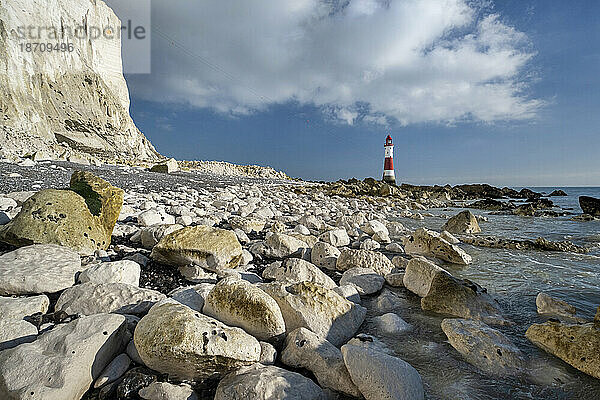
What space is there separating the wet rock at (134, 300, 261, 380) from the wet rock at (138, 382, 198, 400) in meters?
0.09

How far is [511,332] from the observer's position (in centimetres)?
259

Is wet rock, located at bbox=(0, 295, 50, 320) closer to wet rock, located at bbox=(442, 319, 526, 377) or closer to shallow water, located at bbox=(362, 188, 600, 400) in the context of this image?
shallow water, located at bbox=(362, 188, 600, 400)

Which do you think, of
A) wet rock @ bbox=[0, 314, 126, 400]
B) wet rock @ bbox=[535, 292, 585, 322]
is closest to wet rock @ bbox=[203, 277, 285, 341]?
wet rock @ bbox=[0, 314, 126, 400]

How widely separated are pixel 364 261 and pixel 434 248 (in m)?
1.94

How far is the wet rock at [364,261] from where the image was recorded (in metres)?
3.72

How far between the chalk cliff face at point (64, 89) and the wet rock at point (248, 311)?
21594mm

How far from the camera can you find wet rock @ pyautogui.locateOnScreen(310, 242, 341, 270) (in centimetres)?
402

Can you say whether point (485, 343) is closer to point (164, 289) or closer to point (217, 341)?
point (217, 341)

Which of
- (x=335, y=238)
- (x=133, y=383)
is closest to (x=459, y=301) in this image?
(x=335, y=238)

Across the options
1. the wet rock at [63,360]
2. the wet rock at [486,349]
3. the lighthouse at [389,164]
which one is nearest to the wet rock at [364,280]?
the wet rock at [486,349]

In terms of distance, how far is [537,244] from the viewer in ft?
20.7

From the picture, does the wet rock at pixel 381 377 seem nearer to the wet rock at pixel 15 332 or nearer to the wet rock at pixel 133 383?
the wet rock at pixel 133 383

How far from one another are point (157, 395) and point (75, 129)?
38979 mm

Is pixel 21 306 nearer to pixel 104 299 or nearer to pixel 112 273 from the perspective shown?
pixel 104 299
